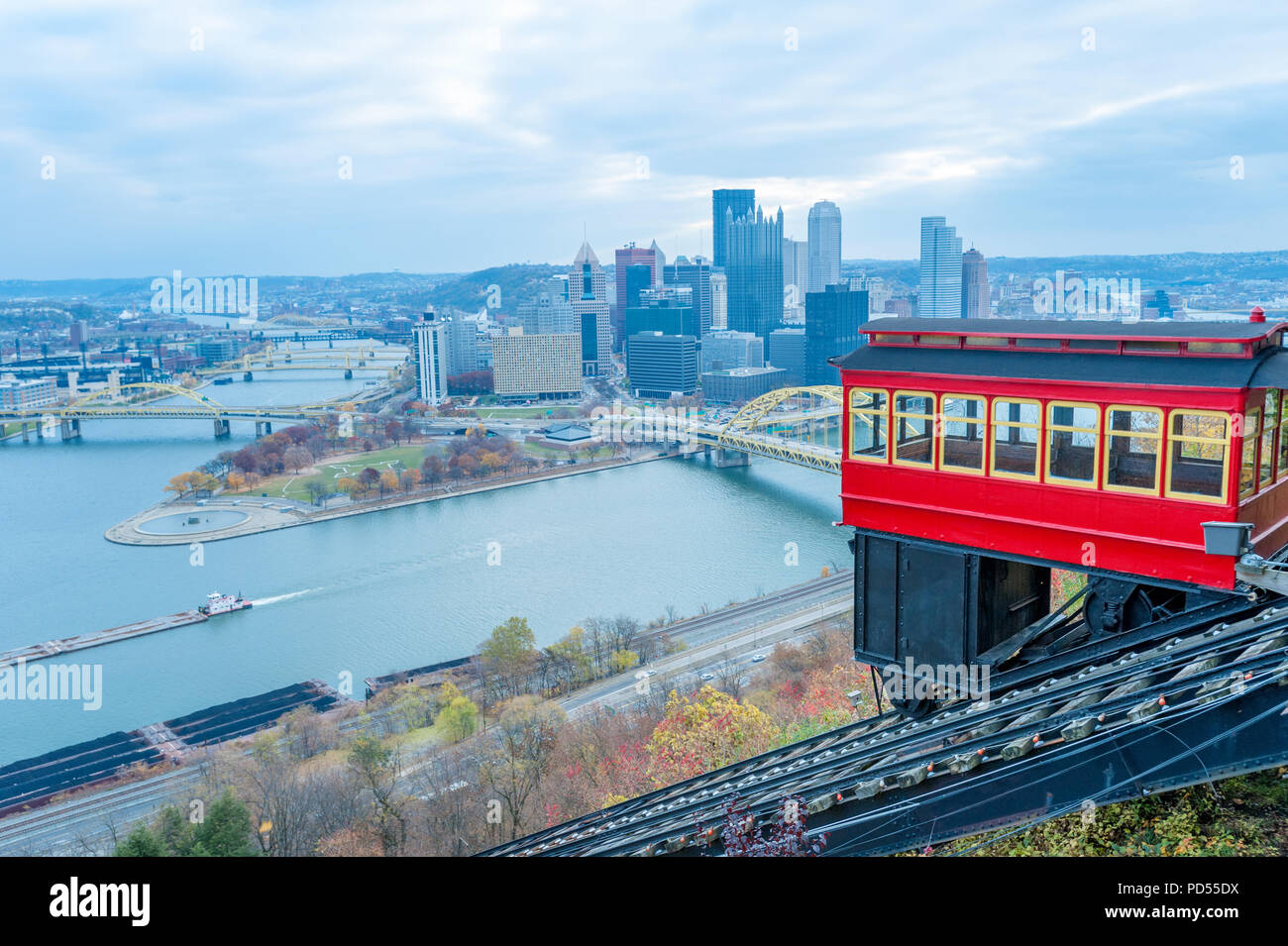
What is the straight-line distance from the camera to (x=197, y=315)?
344 ft

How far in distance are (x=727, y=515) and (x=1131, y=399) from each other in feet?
77.0

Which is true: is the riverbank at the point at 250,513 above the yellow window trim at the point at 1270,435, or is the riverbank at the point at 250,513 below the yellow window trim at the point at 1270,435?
below

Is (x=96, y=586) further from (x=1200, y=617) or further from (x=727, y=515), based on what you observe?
(x=1200, y=617)

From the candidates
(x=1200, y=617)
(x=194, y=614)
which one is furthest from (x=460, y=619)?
(x=1200, y=617)

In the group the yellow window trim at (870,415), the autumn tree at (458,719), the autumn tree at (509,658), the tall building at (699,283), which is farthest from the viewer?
the tall building at (699,283)

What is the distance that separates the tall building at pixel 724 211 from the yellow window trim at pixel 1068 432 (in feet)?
260

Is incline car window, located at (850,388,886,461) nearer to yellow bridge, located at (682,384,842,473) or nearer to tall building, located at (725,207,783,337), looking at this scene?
yellow bridge, located at (682,384,842,473)

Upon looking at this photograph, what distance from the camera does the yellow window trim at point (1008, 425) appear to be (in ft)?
12.1

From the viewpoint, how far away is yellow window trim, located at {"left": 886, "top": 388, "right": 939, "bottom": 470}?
3.99 meters

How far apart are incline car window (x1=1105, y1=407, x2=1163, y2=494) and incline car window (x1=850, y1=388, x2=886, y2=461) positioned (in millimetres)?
926

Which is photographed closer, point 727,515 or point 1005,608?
point 1005,608

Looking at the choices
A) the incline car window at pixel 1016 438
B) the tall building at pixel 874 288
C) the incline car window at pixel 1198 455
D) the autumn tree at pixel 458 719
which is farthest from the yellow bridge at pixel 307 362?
the incline car window at pixel 1198 455

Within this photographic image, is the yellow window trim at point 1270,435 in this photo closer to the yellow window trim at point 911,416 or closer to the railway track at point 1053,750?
the railway track at point 1053,750

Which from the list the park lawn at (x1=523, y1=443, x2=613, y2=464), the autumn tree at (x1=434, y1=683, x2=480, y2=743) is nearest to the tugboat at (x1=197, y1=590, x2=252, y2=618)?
the autumn tree at (x1=434, y1=683, x2=480, y2=743)
